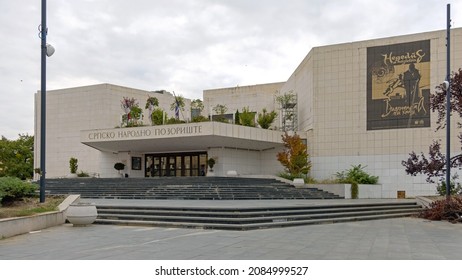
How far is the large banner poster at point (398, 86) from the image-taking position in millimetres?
28500

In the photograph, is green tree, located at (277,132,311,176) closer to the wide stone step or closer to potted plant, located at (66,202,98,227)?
the wide stone step

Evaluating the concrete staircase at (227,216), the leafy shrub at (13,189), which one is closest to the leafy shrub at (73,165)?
the leafy shrub at (13,189)

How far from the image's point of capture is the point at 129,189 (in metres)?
26.6

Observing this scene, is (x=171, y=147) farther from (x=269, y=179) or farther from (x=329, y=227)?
(x=329, y=227)

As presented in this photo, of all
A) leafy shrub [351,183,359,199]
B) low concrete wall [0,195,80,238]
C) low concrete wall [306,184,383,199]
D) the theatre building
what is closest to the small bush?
low concrete wall [306,184,383,199]

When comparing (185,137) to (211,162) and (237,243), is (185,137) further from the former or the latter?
(237,243)

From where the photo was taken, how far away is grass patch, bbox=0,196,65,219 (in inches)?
544

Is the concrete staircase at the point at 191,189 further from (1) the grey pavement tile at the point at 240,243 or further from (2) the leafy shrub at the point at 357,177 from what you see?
Answer: (1) the grey pavement tile at the point at 240,243

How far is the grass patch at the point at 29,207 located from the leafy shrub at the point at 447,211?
46.1 feet

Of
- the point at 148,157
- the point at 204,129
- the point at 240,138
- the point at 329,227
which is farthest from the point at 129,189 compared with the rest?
the point at 329,227

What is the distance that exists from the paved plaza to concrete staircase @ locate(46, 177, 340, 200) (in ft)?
30.3

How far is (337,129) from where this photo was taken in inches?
1225

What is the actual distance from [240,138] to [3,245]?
839 inches

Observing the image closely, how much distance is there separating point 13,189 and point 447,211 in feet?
52.7
